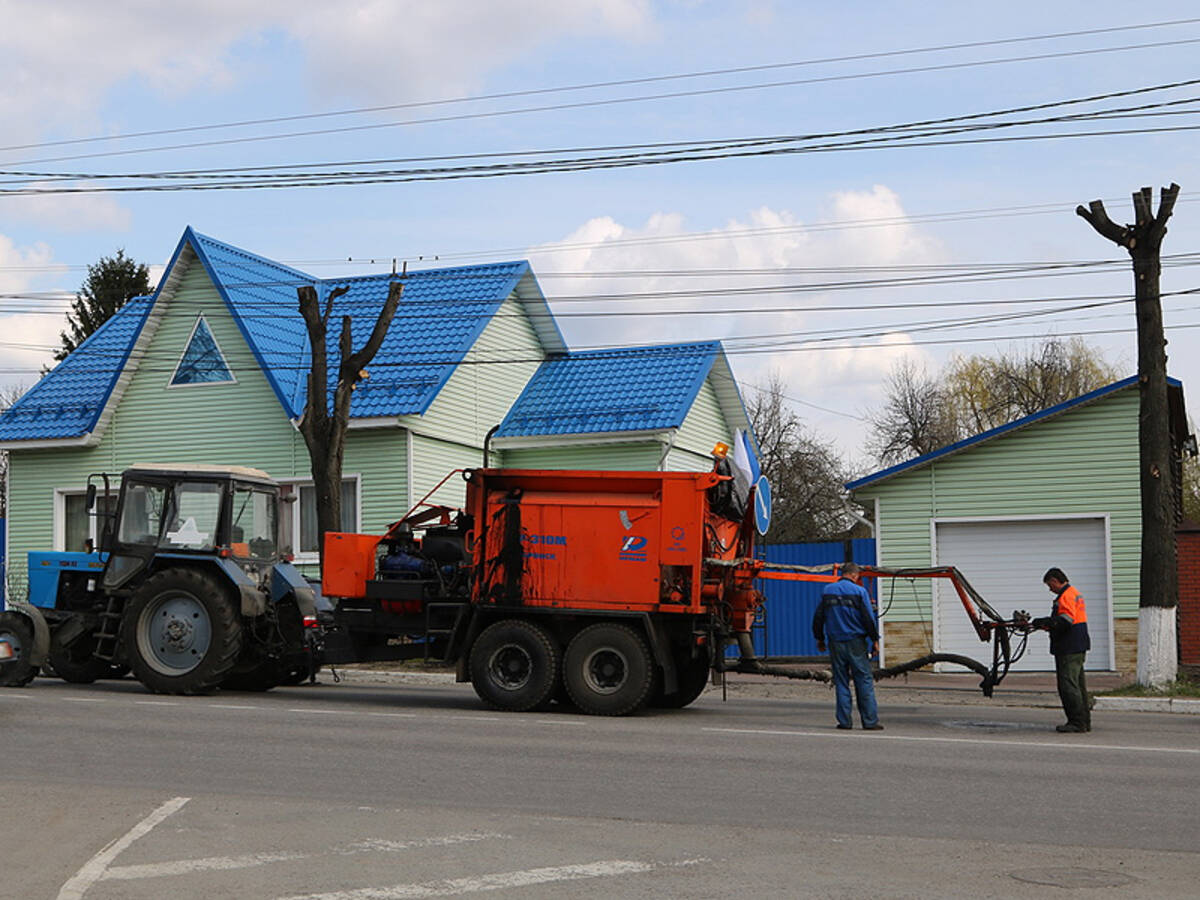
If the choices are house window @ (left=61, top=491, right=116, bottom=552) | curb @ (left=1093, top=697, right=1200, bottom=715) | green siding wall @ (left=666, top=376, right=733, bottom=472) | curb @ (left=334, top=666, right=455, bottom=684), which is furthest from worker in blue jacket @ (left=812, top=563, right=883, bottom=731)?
house window @ (left=61, top=491, right=116, bottom=552)

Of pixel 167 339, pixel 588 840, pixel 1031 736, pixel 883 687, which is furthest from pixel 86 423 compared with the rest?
pixel 588 840

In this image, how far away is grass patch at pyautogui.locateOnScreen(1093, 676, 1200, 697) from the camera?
19.3 meters

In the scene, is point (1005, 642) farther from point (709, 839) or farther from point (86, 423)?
point (86, 423)

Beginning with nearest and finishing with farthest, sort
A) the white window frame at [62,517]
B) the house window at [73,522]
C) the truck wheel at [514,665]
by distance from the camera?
the truck wheel at [514,665] < the white window frame at [62,517] < the house window at [73,522]

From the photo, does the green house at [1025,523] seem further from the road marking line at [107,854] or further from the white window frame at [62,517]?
the road marking line at [107,854]

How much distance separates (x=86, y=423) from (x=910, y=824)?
940 inches

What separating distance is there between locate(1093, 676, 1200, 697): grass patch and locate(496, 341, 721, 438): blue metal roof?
1057 cm

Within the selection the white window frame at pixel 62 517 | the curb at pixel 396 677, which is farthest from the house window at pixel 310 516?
the curb at pixel 396 677

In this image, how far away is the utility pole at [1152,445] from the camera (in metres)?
19.8

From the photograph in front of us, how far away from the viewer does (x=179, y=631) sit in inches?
677

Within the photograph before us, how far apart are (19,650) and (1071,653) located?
11.9 metres

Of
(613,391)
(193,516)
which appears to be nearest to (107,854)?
(193,516)

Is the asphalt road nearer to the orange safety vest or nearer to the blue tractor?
the orange safety vest

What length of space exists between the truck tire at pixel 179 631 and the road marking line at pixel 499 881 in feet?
31.9
